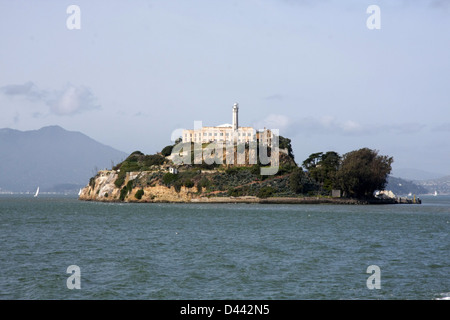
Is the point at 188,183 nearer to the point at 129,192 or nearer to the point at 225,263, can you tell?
the point at 129,192

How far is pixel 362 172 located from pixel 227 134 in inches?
2348

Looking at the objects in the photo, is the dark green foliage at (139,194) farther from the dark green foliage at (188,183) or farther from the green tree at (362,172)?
the green tree at (362,172)

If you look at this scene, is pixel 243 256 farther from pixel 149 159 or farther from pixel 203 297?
pixel 149 159

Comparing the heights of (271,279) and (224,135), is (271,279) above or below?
below

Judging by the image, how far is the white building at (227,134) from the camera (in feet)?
584

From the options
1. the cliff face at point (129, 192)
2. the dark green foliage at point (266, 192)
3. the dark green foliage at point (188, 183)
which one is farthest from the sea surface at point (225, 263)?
the cliff face at point (129, 192)

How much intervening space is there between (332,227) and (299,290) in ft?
121

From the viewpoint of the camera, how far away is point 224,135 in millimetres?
183625

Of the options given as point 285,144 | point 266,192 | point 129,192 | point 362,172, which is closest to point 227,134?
point 285,144

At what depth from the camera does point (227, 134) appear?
183 m

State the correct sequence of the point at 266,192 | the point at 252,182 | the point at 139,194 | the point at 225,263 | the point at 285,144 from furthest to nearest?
the point at 285,144, the point at 139,194, the point at 252,182, the point at 266,192, the point at 225,263

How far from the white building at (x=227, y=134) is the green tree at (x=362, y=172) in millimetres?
40615

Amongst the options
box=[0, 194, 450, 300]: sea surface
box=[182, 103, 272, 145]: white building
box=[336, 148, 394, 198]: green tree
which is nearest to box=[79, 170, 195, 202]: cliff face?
box=[182, 103, 272, 145]: white building
